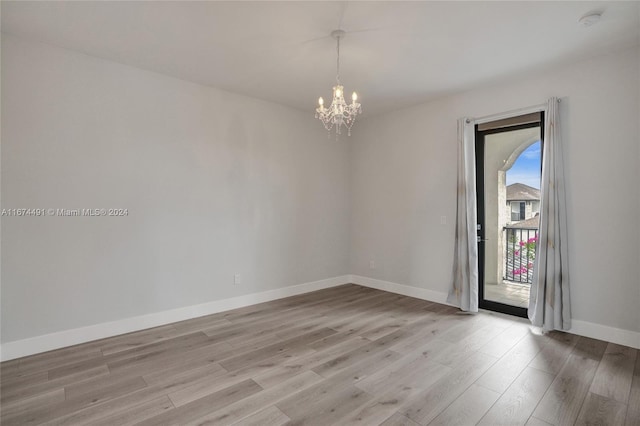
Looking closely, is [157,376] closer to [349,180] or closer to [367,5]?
[367,5]

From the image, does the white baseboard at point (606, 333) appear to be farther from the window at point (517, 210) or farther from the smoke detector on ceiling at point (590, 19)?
the smoke detector on ceiling at point (590, 19)

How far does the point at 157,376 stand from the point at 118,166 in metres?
2.19

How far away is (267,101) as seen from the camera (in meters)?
4.64

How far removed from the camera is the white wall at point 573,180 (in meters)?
3.13

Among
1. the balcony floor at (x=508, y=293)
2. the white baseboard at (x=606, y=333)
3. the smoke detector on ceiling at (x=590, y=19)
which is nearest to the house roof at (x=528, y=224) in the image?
the balcony floor at (x=508, y=293)

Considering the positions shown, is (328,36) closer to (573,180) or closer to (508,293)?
(573,180)

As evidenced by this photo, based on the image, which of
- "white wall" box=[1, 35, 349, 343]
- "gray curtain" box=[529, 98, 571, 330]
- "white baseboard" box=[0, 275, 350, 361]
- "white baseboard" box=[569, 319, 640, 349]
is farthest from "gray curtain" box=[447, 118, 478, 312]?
"white baseboard" box=[0, 275, 350, 361]

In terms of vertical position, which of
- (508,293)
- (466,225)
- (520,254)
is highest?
(466,225)

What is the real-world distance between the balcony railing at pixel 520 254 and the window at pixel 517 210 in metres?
0.16

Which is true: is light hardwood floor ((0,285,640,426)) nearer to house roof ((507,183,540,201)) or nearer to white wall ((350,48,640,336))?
white wall ((350,48,640,336))

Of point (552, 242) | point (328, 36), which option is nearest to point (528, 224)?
point (552, 242)

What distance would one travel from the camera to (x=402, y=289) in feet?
16.4

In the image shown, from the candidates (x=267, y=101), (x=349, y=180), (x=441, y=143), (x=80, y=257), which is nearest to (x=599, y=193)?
(x=441, y=143)

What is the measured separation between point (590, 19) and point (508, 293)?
3101 millimetres
